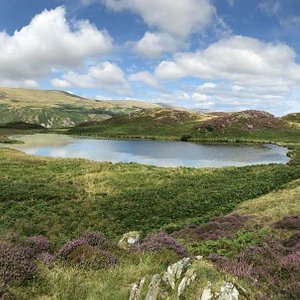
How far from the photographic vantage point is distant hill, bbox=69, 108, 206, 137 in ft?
533

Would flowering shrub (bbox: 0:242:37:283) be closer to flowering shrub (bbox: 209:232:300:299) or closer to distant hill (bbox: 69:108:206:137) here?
flowering shrub (bbox: 209:232:300:299)

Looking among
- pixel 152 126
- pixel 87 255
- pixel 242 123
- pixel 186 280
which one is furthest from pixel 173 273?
pixel 152 126

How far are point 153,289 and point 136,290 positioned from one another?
749 mm

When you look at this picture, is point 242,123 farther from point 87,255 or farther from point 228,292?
point 228,292

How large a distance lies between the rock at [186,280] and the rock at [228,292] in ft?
2.99

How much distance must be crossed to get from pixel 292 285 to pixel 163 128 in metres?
160

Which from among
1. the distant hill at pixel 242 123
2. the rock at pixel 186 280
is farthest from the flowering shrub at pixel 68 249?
the distant hill at pixel 242 123

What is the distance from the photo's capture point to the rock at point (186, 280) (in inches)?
359

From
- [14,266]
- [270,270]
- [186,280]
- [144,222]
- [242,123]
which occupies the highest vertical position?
[242,123]

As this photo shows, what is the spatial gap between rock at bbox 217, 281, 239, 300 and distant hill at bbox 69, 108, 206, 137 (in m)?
146

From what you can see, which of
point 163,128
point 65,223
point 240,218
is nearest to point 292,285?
point 240,218

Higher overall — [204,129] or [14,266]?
[204,129]

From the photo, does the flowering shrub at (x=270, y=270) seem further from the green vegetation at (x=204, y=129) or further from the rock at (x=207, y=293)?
the green vegetation at (x=204, y=129)

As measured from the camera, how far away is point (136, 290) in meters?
10.1
